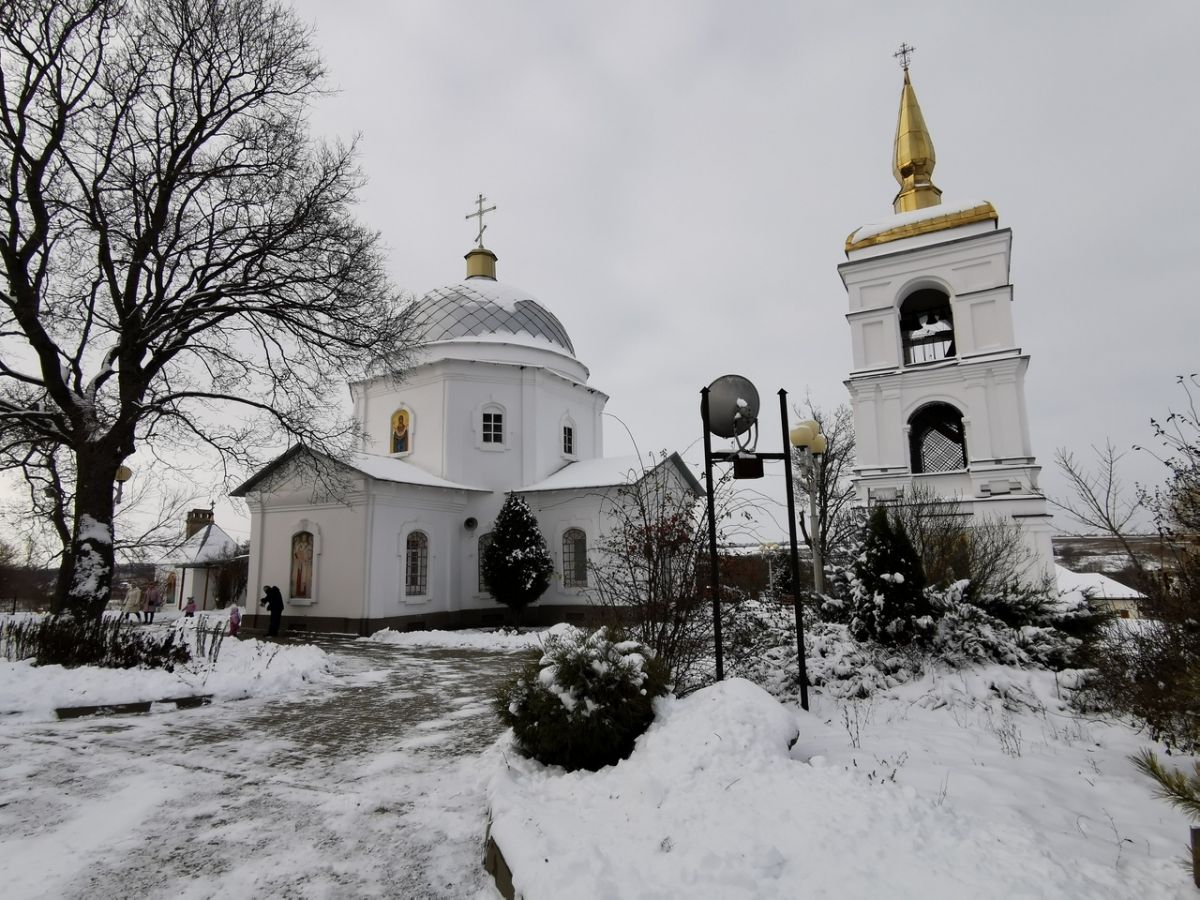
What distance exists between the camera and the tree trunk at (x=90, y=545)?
11602 mm

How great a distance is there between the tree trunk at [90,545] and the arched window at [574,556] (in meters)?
13.1

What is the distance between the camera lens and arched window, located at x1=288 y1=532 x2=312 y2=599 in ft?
66.1

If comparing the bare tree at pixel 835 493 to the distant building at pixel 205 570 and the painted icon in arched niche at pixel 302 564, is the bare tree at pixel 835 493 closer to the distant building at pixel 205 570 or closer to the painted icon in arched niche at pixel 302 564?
the painted icon in arched niche at pixel 302 564

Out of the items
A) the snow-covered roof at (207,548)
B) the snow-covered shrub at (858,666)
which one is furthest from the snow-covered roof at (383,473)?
the snow-covered roof at (207,548)

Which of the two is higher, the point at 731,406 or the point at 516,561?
the point at 731,406

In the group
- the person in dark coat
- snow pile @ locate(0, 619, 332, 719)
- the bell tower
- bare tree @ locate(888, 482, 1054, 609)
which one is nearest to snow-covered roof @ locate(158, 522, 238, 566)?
Answer: the person in dark coat

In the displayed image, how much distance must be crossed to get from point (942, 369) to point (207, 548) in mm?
39634

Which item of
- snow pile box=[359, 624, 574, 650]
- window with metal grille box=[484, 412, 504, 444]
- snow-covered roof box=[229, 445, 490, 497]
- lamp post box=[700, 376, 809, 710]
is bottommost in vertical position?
snow pile box=[359, 624, 574, 650]

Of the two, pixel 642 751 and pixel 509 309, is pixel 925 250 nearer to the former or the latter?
pixel 509 309

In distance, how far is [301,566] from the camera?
20406 millimetres

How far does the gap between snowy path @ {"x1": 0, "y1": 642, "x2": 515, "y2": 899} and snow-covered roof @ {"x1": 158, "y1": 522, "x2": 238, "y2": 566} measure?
35080 mm

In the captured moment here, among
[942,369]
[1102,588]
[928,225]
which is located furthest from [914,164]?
[1102,588]

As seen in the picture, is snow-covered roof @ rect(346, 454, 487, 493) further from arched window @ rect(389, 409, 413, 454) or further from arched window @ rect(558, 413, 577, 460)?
arched window @ rect(558, 413, 577, 460)

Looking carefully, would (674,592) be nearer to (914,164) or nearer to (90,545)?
(90,545)
